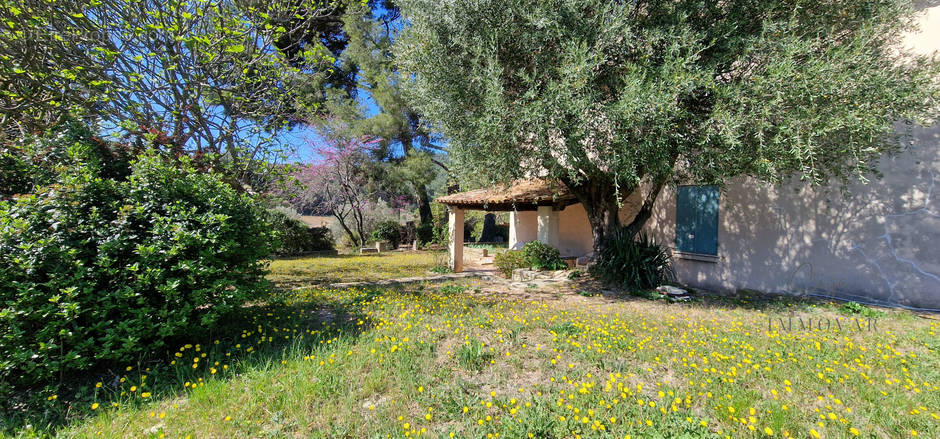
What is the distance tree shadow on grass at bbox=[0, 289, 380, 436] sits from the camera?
2.86 m

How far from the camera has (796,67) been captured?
4.88 metres

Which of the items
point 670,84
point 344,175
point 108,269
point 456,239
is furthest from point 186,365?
point 344,175

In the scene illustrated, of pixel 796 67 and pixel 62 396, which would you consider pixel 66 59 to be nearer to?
pixel 62 396

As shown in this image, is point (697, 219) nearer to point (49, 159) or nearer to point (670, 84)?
point (670, 84)

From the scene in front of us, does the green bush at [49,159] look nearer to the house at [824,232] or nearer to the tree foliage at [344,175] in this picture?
the house at [824,232]

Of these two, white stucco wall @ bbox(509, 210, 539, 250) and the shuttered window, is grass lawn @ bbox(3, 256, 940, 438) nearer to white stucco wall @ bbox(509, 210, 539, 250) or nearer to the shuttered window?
the shuttered window

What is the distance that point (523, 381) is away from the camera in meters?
3.17

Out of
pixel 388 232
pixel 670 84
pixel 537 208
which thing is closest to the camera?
pixel 670 84

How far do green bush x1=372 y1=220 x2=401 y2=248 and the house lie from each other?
41.8ft

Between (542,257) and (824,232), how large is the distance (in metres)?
5.89

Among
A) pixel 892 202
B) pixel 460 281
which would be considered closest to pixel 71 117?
pixel 460 281

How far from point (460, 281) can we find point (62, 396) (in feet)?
22.1

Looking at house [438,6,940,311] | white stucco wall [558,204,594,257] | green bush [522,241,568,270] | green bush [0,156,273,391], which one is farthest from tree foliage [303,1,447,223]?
green bush [0,156,273,391]

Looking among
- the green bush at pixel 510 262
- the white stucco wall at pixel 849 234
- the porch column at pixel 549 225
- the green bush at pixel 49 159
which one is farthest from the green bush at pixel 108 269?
the porch column at pixel 549 225
